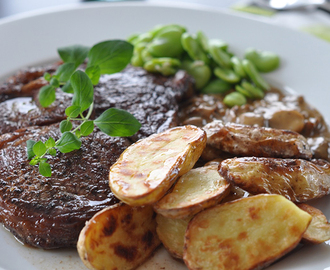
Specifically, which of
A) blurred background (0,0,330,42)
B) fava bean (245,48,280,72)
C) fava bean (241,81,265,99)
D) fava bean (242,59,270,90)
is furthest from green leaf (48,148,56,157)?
blurred background (0,0,330,42)

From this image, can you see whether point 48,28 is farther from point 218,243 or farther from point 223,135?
point 218,243

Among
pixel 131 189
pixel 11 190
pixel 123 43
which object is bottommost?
pixel 11 190

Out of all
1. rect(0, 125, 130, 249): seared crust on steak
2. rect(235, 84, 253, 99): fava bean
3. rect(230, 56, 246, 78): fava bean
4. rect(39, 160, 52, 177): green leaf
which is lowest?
rect(0, 125, 130, 249): seared crust on steak

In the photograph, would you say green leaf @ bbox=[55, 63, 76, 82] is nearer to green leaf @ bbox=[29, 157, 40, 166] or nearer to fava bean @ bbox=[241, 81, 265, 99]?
green leaf @ bbox=[29, 157, 40, 166]

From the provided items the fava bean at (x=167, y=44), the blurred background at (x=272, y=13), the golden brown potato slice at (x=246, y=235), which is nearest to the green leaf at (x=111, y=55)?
the fava bean at (x=167, y=44)

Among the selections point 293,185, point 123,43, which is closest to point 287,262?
point 293,185
